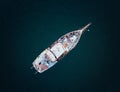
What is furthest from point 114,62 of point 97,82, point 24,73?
point 24,73

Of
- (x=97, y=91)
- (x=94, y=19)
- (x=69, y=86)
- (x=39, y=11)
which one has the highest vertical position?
(x=39, y=11)

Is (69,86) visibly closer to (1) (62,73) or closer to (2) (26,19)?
(1) (62,73)

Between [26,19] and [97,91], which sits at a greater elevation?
[26,19]

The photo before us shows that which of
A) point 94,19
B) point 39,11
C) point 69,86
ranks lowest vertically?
point 69,86

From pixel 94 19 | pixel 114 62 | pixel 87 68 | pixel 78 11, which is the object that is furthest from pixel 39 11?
pixel 114 62

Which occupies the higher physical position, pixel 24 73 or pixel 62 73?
pixel 24 73

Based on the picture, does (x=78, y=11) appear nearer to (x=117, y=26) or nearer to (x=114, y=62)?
(x=117, y=26)

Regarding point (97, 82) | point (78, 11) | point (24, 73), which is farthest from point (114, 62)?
point (24, 73)
